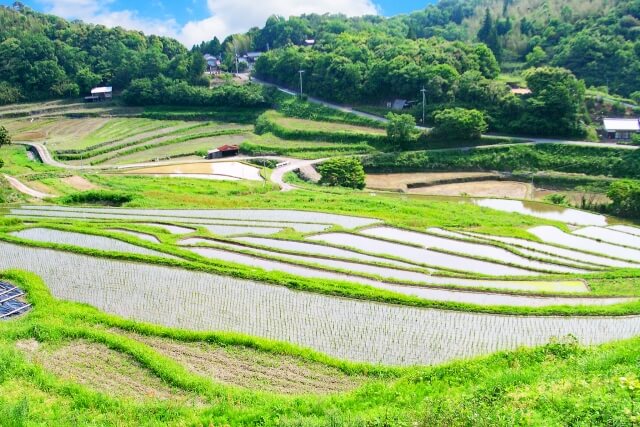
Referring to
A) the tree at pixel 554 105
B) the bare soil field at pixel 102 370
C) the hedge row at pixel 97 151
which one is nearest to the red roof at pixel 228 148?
the hedge row at pixel 97 151

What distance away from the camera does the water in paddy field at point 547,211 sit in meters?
35.7

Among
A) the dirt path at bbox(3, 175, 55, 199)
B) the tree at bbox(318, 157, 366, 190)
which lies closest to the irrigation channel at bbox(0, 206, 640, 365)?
the dirt path at bbox(3, 175, 55, 199)

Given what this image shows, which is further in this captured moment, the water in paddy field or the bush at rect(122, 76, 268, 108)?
the bush at rect(122, 76, 268, 108)

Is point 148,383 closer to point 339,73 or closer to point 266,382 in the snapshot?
point 266,382

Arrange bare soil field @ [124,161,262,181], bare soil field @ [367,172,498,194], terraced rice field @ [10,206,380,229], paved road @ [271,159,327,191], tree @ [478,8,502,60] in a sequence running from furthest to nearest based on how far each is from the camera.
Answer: tree @ [478,8,502,60] < bare soil field @ [124,161,262,181] < bare soil field @ [367,172,498,194] < paved road @ [271,159,327,191] < terraced rice field @ [10,206,380,229]

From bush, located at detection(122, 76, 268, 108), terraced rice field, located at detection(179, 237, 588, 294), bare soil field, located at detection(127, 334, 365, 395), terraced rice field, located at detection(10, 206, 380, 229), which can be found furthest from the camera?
bush, located at detection(122, 76, 268, 108)

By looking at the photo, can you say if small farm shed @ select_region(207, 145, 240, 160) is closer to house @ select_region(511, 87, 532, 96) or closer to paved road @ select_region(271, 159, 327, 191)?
paved road @ select_region(271, 159, 327, 191)

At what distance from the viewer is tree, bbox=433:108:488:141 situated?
50.7 meters

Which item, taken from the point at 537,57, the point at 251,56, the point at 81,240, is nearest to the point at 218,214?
the point at 81,240

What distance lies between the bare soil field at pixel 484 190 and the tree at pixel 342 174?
4285mm

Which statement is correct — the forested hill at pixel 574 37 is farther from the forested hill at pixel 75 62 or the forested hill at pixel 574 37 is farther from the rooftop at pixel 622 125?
the forested hill at pixel 75 62

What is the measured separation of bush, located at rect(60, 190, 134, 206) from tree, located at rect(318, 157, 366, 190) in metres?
15.4

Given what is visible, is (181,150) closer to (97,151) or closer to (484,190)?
(97,151)

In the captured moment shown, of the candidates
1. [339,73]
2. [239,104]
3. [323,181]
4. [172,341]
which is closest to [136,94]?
[239,104]
